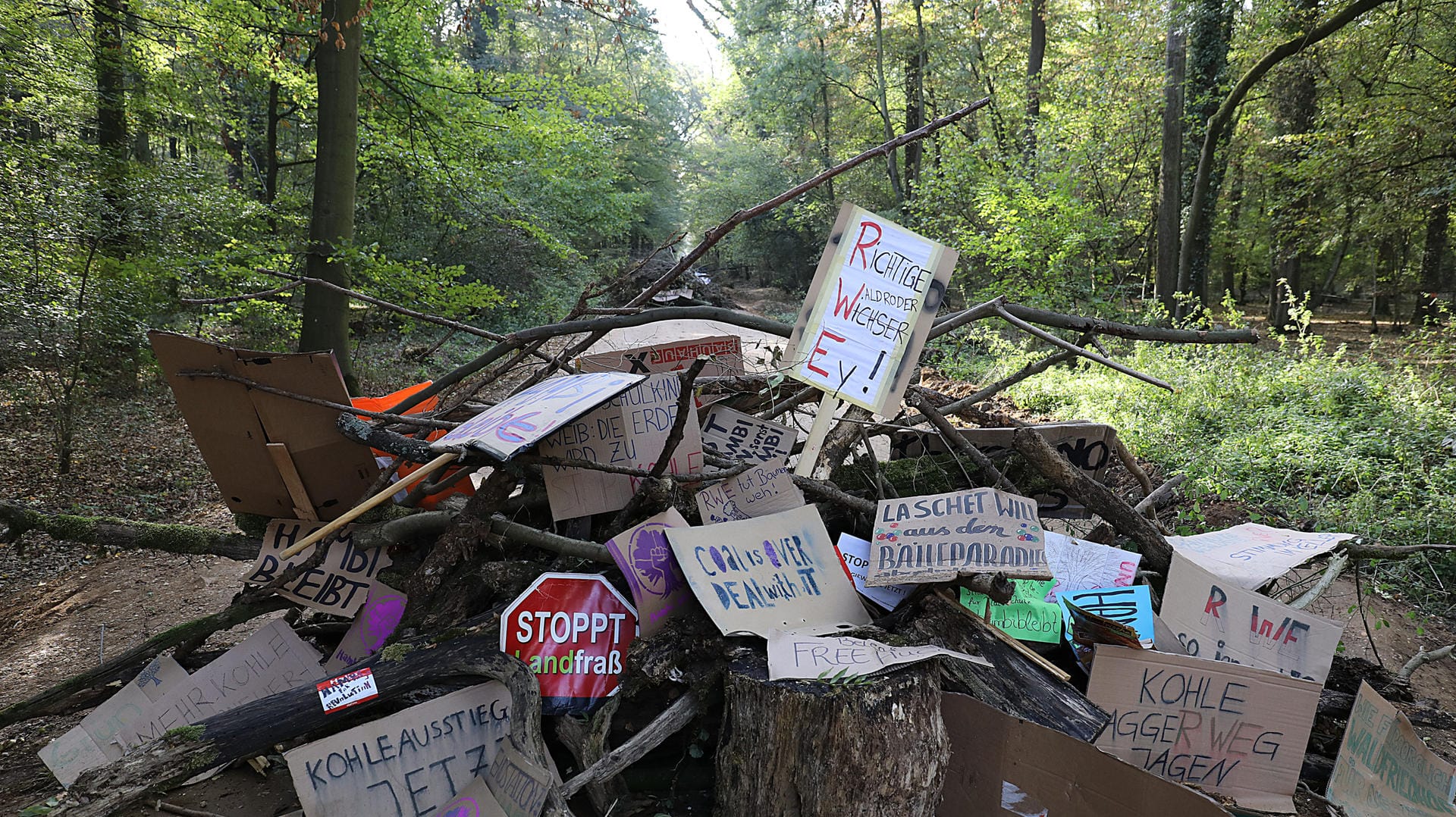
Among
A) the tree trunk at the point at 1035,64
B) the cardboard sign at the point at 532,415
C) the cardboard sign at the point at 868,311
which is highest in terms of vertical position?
the tree trunk at the point at 1035,64

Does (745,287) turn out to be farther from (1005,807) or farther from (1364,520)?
(1005,807)

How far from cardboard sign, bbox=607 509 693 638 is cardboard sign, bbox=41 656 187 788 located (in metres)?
1.72

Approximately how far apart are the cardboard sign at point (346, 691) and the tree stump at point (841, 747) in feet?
3.69

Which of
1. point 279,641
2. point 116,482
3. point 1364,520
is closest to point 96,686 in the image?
point 279,641

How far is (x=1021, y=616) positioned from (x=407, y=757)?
206 centimetres

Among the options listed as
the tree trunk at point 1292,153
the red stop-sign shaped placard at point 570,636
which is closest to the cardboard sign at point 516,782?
the red stop-sign shaped placard at point 570,636

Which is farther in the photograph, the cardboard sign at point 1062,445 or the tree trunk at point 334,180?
the tree trunk at point 334,180

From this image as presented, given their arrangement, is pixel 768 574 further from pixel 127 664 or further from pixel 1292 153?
pixel 1292 153

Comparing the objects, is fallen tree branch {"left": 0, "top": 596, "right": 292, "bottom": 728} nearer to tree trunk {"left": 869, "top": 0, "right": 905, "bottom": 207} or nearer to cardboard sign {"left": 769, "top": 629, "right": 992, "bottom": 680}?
cardboard sign {"left": 769, "top": 629, "right": 992, "bottom": 680}

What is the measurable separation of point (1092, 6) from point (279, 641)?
22767mm

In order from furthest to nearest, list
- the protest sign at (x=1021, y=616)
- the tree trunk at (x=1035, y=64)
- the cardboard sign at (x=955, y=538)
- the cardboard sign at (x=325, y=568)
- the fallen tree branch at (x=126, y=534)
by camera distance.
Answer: the tree trunk at (x=1035, y=64), the fallen tree branch at (x=126, y=534), the cardboard sign at (x=325, y=568), the protest sign at (x=1021, y=616), the cardboard sign at (x=955, y=538)

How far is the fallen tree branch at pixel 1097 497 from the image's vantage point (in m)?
3.29

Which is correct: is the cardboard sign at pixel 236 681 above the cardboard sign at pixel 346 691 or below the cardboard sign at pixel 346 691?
below

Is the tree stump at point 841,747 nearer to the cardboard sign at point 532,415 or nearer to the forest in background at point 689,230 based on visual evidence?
the cardboard sign at point 532,415
